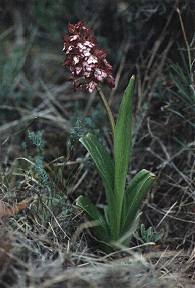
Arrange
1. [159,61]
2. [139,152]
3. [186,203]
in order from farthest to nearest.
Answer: [159,61] → [139,152] → [186,203]

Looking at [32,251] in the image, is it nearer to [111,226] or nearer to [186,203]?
[111,226]

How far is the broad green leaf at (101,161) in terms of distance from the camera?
1614 mm

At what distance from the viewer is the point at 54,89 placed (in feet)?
8.27

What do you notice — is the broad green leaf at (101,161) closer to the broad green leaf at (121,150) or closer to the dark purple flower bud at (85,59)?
the broad green leaf at (121,150)

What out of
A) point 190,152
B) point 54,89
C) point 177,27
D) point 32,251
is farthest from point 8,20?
point 32,251

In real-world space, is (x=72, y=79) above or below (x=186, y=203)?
above

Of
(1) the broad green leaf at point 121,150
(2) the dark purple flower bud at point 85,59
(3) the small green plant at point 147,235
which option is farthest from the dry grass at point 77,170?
(2) the dark purple flower bud at point 85,59

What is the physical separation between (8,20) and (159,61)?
87 cm

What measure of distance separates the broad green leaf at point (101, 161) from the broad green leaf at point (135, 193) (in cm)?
7

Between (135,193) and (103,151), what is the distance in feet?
0.54

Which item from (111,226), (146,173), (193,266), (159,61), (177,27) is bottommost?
(193,266)

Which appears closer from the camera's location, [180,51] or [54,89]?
[180,51]

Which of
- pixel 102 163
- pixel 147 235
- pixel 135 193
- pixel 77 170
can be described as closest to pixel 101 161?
pixel 102 163

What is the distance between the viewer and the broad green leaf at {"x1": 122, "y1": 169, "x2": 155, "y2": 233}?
162cm
